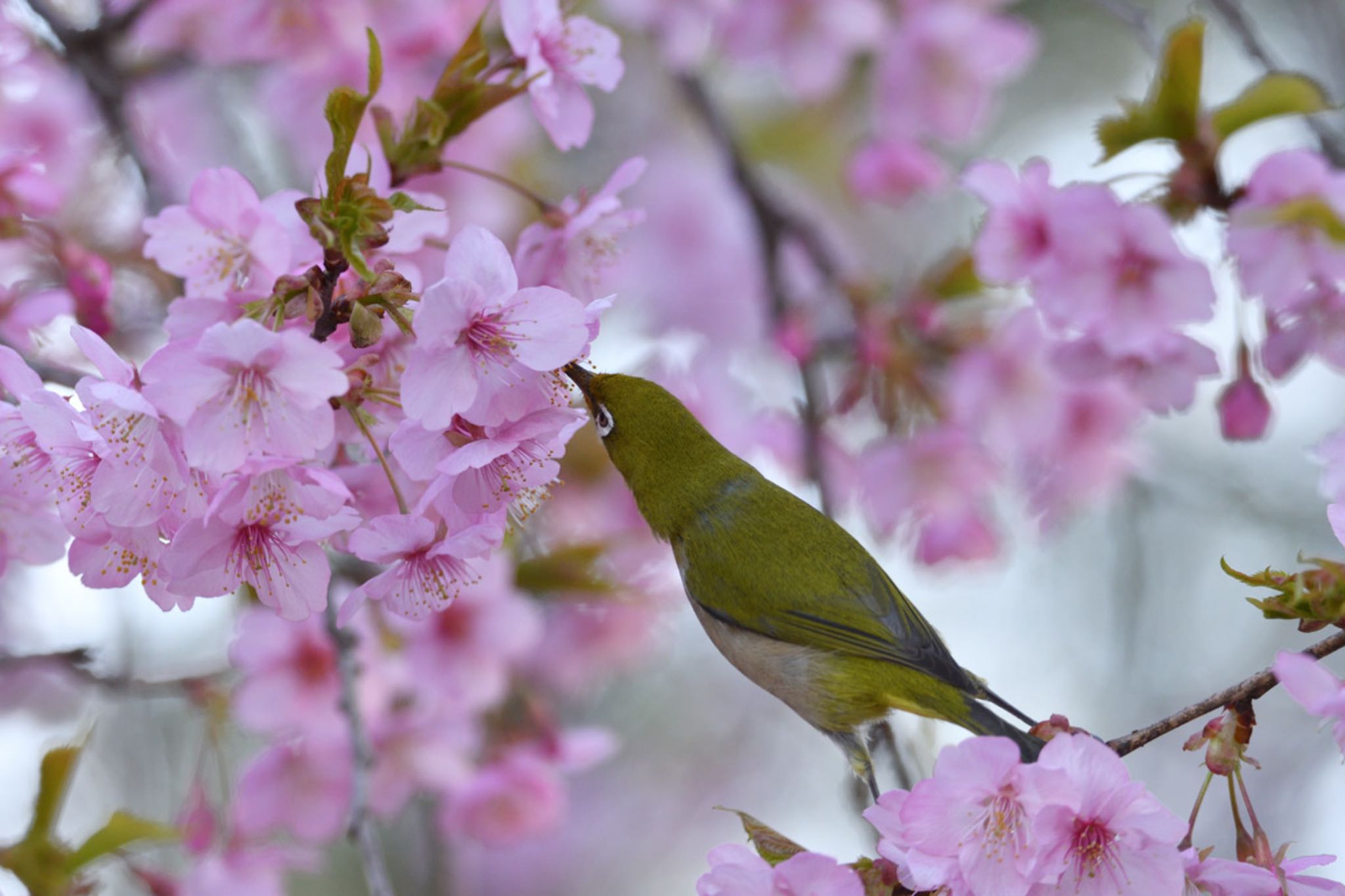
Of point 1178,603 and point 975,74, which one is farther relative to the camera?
point 1178,603

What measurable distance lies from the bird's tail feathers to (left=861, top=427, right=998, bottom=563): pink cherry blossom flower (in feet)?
4.42

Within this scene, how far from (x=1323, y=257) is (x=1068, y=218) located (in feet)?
1.33

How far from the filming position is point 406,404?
1.28 metres

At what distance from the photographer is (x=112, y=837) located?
1767 millimetres

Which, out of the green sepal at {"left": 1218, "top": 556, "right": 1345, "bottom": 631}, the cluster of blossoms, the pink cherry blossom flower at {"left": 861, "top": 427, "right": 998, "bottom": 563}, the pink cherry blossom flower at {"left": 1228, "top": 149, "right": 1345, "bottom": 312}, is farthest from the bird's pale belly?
the pink cherry blossom flower at {"left": 861, "top": 427, "right": 998, "bottom": 563}

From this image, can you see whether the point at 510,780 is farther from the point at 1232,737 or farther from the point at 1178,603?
the point at 1178,603

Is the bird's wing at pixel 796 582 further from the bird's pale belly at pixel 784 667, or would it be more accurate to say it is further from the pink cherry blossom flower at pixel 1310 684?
the pink cherry blossom flower at pixel 1310 684

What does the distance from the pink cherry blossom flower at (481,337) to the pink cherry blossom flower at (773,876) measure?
22.6 inches

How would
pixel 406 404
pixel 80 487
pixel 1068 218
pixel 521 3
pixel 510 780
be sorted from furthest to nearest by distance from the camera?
1. pixel 510 780
2. pixel 1068 218
3. pixel 521 3
4. pixel 80 487
5. pixel 406 404

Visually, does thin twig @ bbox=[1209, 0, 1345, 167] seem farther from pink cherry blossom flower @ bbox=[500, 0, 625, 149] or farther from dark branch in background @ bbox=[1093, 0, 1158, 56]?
pink cherry blossom flower @ bbox=[500, 0, 625, 149]

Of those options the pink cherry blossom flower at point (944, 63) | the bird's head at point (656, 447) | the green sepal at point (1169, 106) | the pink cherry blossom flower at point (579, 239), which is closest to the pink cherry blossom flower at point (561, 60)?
the pink cherry blossom flower at point (579, 239)

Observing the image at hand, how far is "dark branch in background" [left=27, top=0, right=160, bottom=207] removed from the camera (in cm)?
231

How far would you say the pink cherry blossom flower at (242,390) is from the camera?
1.23 metres

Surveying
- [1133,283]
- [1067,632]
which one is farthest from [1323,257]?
[1067,632]
